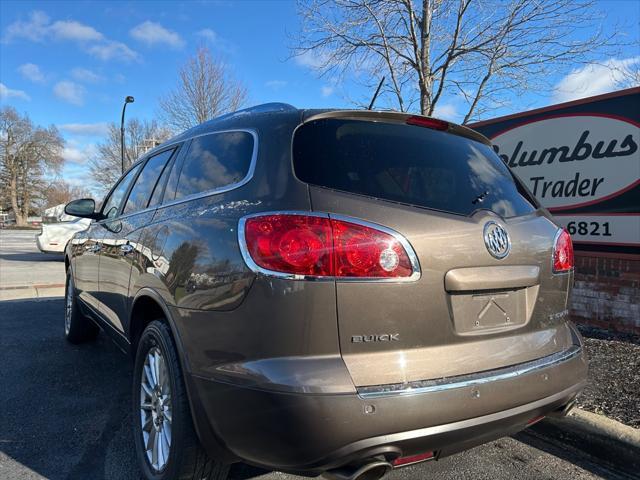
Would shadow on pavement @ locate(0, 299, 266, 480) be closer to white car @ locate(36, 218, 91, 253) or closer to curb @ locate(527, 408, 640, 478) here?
curb @ locate(527, 408, 640, 478)

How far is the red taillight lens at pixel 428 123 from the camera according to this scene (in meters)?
2.38

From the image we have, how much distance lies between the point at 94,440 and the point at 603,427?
10.2 ft

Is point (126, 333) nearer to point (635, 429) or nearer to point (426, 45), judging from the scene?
point (635, 429)

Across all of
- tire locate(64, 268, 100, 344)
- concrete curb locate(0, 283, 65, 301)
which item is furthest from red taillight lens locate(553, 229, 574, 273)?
concrete curb locate(0, 283, 65, 301)

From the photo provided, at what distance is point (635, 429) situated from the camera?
114 inches

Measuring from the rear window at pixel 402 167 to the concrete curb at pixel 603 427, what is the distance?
153cm

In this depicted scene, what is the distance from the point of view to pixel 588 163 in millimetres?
5461

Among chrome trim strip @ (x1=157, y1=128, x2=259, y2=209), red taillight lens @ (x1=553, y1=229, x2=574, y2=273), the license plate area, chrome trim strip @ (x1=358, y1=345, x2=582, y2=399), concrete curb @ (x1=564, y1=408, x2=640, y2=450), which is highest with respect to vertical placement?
chrome trim strip @ (x1=157, y1=128, x2=259, y2=209)

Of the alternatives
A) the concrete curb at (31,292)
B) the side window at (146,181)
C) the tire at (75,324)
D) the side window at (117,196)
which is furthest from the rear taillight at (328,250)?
the concrete curb at (31,292)

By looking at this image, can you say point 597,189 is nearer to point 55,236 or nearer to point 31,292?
point 31,292

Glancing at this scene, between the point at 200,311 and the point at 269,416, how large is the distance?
55 cm

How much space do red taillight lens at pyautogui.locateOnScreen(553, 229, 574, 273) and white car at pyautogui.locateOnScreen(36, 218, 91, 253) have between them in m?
14.0

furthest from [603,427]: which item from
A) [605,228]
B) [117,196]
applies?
[117,196]

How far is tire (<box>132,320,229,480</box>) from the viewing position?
6.91 feet
